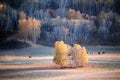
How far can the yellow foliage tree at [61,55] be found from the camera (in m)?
8.27

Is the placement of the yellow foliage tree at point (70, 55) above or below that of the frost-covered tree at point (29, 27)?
below

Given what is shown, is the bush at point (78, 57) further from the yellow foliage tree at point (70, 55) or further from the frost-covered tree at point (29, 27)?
the frost-covered tree at point (29, 27)

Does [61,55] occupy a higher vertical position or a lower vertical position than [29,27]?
lower

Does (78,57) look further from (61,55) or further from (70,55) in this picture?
(61,55)

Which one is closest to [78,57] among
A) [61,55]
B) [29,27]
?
[61,55]

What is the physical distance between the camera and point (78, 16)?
8.39 metres

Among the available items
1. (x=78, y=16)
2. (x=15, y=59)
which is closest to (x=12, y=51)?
(x=15, y=59)

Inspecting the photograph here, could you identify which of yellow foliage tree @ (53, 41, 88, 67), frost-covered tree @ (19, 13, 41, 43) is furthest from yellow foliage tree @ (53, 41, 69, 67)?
frost-covered tree @ (19, 13, 41, 43)

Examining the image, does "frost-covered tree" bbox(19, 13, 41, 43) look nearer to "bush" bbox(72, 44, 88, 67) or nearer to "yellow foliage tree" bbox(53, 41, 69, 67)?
"yellow foliage tree" bbox(53, 41, 69, 67)

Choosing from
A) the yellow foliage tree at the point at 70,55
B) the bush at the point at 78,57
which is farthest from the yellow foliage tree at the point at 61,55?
the bush at the point at 78,57

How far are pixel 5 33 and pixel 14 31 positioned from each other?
0.50 ft

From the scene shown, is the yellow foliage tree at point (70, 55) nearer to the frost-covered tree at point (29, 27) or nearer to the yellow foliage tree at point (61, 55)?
the yellow foliage tree at point (61, 55)

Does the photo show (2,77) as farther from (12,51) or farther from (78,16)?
(78,16)

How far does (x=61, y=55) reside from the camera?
828cm
